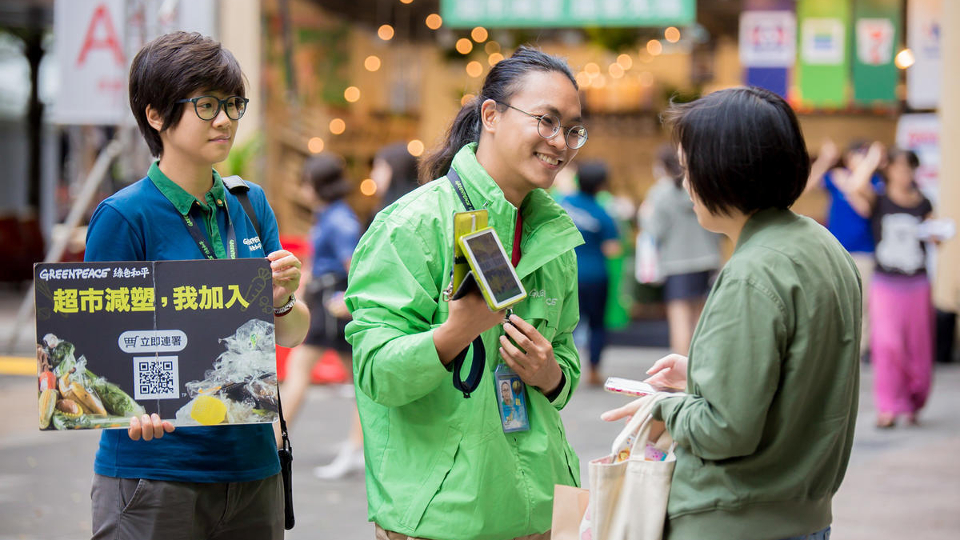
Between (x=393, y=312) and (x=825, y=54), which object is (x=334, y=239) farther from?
(x=825, y=54)

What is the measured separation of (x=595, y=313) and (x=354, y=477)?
371 centimetres

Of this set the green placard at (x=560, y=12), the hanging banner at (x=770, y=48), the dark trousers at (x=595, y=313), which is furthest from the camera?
the hanging banner at (x=770, y=48)

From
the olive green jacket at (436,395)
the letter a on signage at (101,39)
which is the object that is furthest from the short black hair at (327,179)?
the olive green jacket at (436,395)

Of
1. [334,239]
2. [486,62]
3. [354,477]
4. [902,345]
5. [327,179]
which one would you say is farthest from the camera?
[486,62]

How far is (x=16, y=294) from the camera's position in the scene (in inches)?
784

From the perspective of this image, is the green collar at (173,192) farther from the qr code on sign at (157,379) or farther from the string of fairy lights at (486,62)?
the string of fairy lights at (486,62)

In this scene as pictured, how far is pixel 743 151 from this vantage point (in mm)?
2096

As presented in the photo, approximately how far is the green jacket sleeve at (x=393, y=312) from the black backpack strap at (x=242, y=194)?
1.43 ft

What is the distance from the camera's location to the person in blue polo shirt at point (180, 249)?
2.45m

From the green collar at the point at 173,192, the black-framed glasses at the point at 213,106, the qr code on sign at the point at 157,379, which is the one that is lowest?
the qr code on sign at the point at 157,379

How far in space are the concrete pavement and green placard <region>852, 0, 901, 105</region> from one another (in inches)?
158

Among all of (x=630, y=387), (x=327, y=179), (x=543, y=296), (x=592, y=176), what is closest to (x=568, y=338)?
(x=543, y=296)

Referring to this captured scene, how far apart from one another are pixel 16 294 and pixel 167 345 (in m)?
19.4

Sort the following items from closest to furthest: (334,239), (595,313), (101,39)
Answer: (334,239) < (101,39) < (595,313)
